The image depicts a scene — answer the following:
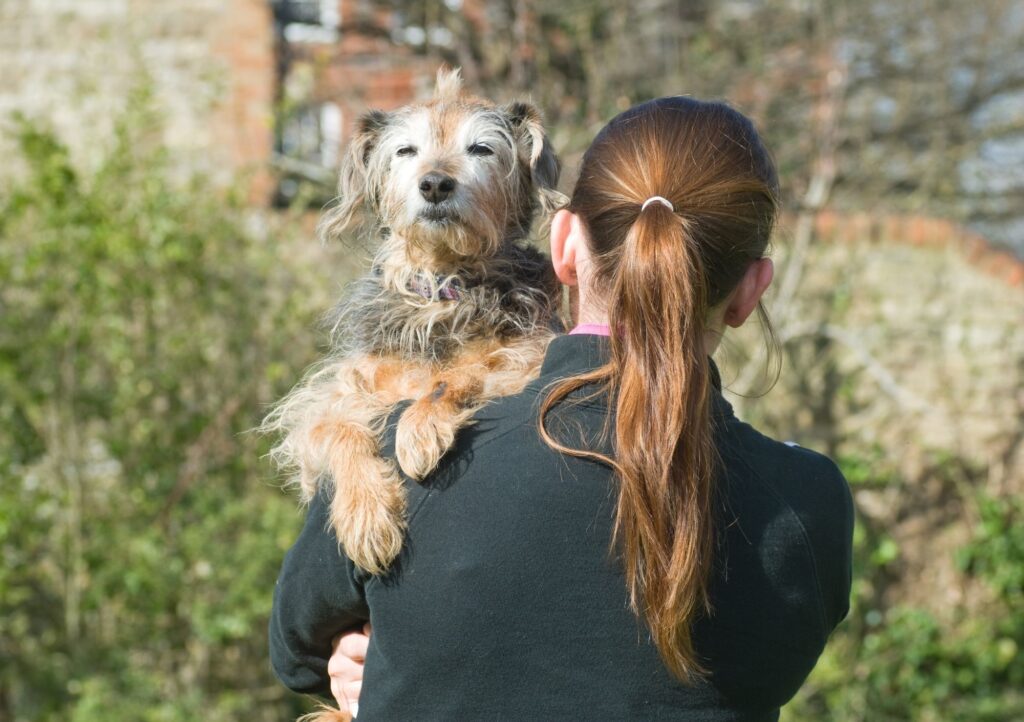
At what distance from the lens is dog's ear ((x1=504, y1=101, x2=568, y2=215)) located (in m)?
2.84

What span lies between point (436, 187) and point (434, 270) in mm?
216

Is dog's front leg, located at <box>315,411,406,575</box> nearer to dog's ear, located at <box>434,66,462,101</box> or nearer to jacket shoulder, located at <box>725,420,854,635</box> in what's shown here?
jacket shoulder, located at <box>725,420,854,635</box>

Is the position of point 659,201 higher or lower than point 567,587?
higher

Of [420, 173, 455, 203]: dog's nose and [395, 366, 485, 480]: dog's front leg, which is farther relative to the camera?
[420, 173, 455, 203]: dog's nose

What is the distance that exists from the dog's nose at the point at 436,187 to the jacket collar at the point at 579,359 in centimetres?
101

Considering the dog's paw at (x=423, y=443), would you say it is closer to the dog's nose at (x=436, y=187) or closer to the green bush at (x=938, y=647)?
the dog's nose at (x=436, y=187)

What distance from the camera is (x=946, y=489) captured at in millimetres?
6816

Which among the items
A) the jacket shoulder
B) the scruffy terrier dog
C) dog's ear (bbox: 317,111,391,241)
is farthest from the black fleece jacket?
dog's ear (bbox: 317,111,391,241)

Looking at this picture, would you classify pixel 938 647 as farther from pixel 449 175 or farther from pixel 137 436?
pixel 449 175

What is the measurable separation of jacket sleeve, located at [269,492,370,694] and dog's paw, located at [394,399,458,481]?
0.19 metres

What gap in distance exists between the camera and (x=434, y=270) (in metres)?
2.83

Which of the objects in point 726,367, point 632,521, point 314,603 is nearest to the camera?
point 632,521

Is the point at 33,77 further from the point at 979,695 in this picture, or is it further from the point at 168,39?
the point at 979,695

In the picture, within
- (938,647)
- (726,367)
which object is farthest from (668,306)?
(938,647)
